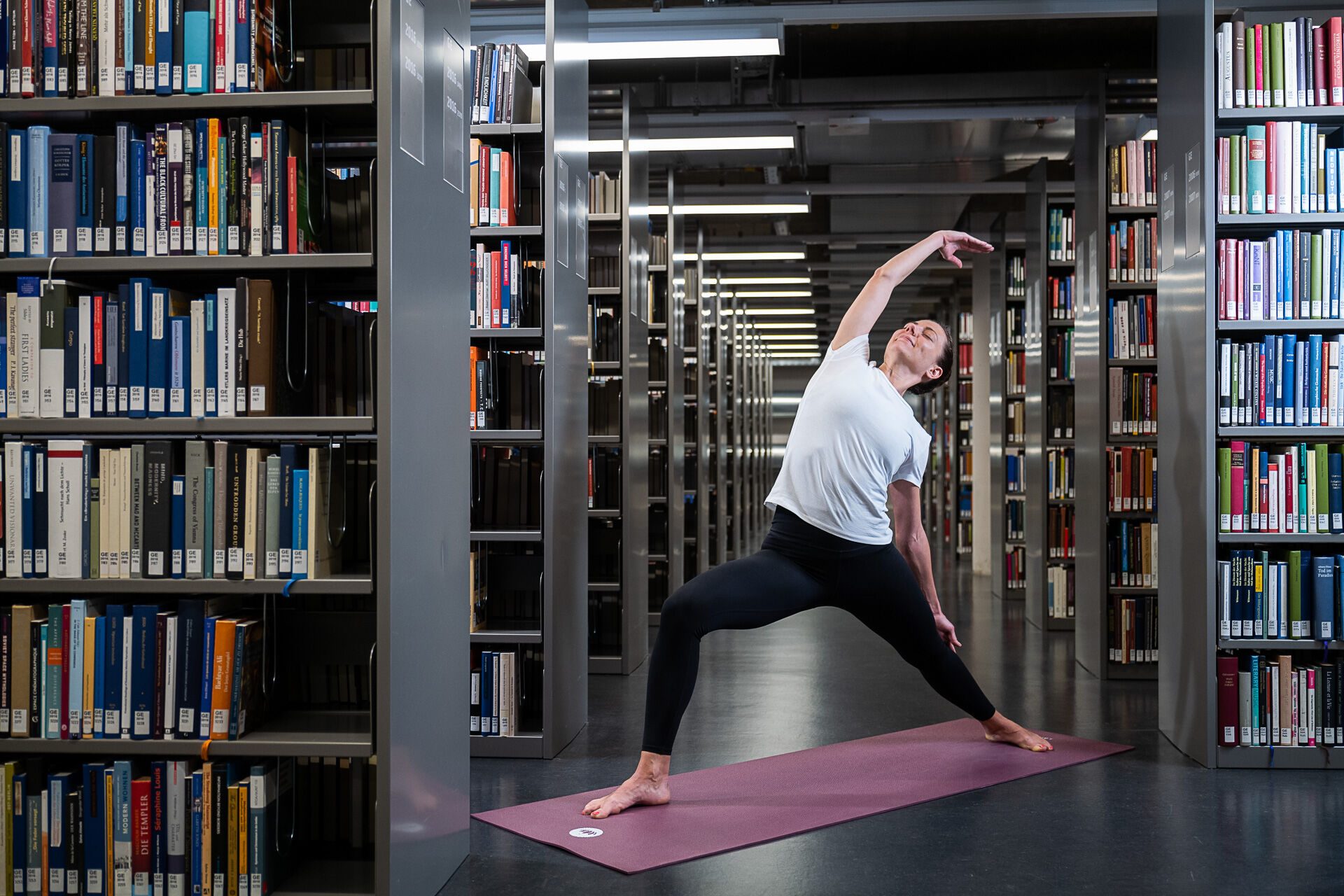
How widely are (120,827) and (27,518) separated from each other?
0.78m

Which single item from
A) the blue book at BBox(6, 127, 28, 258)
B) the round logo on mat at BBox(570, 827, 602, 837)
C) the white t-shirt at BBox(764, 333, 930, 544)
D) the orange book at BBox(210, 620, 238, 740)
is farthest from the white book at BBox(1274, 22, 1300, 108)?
the blue book at BBox(6, 127, 28, 258)

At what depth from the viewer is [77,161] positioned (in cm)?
286

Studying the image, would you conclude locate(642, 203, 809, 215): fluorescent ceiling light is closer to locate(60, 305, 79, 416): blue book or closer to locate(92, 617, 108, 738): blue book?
locate(60, 305, 79, 416): blue book

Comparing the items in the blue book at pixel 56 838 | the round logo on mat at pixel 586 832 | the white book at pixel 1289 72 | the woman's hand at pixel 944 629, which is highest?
A: the white book at pixel 1289 72

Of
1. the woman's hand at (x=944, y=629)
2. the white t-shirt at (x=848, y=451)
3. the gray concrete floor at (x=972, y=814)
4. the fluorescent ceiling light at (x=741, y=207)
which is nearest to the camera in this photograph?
the gray concrete floor at (x=972, y=814)

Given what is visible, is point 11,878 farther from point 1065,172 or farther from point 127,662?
point 1065,172

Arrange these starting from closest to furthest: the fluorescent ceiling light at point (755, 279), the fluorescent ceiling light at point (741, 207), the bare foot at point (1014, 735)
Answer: the bare foot at point (1014, 735) < the fluorescent ceiling light at point (741, 207) < the fluorescent ceiling light at point (755, 279)

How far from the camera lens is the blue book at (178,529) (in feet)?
9.25

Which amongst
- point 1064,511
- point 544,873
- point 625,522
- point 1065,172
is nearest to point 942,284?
point 1065,172

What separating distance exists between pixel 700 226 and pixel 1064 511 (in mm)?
4736

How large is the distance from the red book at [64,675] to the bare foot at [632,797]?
1570mm

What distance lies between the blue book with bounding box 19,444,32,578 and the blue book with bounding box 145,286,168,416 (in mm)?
324

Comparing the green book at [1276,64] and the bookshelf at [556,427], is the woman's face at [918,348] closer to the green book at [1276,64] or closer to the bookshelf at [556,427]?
the bookshelf at [556,427]

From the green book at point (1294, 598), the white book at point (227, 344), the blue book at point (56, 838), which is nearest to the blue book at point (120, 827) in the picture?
the blue book at point (56, 838)
